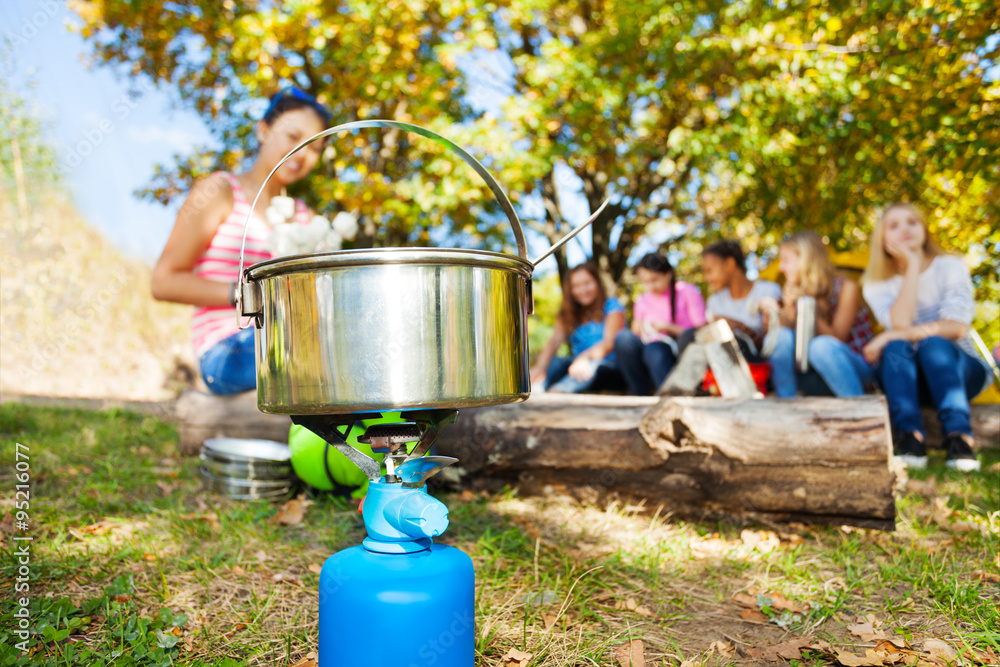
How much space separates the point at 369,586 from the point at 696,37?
5.32m

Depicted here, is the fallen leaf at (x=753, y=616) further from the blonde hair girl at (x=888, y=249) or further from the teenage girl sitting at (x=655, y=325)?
the blonde hair girl at (x=888, y=249)

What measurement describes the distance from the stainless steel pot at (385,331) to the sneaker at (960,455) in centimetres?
295

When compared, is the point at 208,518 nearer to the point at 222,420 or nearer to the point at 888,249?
the point at 222,420

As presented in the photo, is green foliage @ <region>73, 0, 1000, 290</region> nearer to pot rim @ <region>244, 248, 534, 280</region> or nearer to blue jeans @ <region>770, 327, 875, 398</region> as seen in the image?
blue jeans @ <region>770, 327, 875, 398</region>

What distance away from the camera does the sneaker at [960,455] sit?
304 cm

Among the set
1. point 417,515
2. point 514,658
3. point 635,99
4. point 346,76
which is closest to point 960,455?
point 514,658

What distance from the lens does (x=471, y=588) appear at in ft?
4.10

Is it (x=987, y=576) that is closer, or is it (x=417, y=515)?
(x=417, y=515)

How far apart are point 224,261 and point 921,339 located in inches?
142

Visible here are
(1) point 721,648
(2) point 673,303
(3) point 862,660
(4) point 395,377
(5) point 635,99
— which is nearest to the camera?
(4) point 395,377

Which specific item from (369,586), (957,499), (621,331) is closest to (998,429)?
(957,499)

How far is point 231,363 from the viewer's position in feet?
9.43

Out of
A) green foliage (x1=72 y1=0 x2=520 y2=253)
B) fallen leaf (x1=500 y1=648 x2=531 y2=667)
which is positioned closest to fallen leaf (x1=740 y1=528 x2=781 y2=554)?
fallen leaf (x1=500 y1=648 x2=531 y2=667)

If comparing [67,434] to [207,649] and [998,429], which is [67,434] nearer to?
[207,649]
